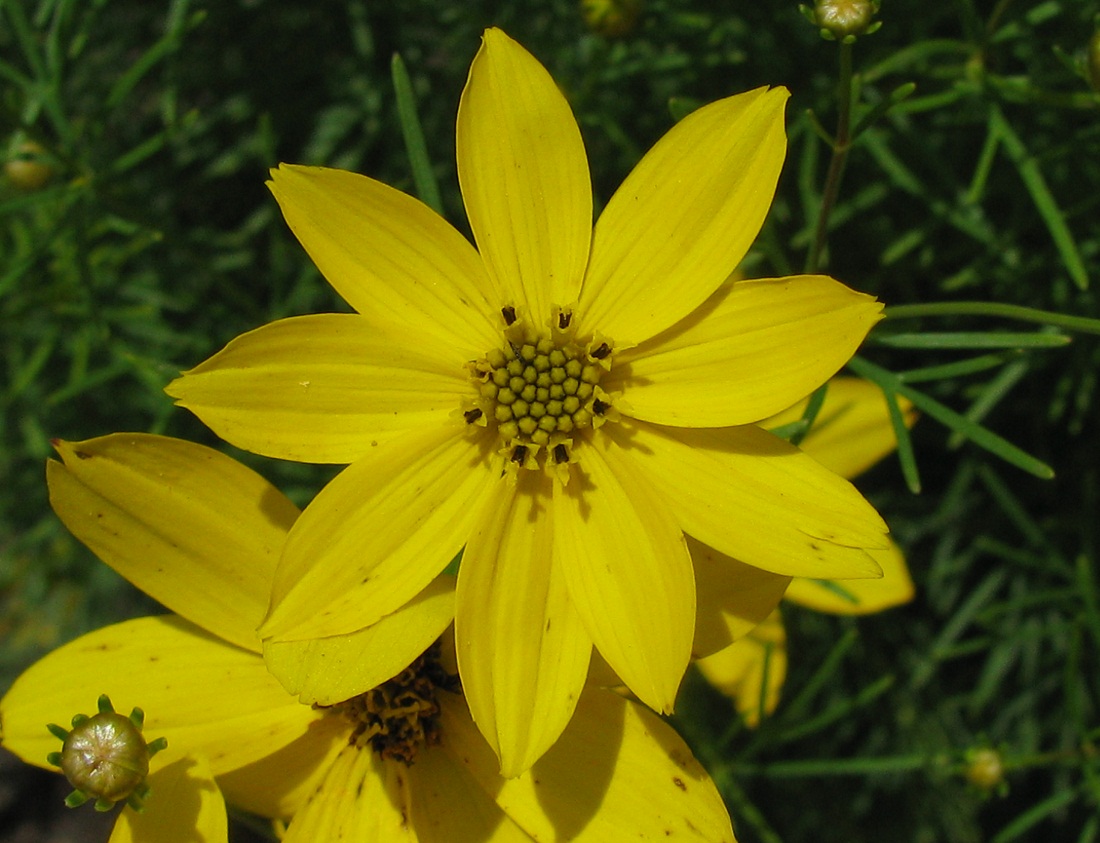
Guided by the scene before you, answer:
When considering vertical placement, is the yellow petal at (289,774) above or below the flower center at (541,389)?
below

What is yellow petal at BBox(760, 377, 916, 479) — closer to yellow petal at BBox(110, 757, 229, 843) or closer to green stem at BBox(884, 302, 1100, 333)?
green stem at BBox(884, 302, 1100, 333)

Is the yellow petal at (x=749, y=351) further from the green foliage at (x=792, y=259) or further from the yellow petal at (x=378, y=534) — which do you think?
the green foliage at (x=792, y=259)

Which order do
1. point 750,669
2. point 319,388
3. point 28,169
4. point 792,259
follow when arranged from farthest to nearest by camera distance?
point 792,259 → point 750,669 → point 28,169 → point 319,388

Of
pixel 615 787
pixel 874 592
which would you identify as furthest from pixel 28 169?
pixel 874 592

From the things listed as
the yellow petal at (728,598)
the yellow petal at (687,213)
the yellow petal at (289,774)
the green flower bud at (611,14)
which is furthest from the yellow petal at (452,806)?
the green flower bud at (611,14)

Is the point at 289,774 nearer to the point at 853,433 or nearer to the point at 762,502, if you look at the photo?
the point at 762,502

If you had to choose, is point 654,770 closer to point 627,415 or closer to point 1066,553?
point 627,415

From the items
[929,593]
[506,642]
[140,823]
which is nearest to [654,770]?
[506,642]
